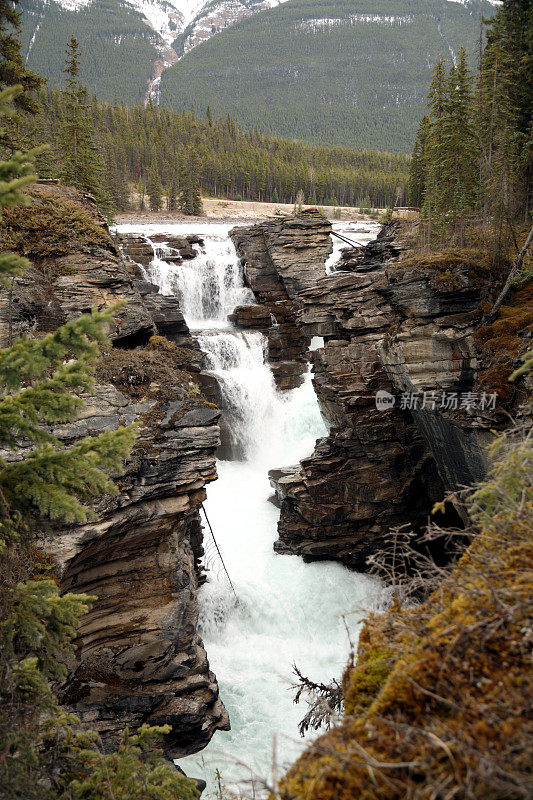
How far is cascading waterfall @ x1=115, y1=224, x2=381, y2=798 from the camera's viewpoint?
12312 millimetres

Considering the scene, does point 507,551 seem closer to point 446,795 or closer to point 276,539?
point 446,795

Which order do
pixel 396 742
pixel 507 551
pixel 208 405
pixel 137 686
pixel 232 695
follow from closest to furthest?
pixel 396 742 → pixel 507 551 → pixel 137 686 → pixel 208 405 → pixel 232 695

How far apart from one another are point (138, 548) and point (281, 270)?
25789 millimetres

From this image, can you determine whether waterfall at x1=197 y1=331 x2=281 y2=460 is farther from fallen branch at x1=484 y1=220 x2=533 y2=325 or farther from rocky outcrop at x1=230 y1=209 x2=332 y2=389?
fallen branch at x1=484 y1=220 x2=533 y2=325

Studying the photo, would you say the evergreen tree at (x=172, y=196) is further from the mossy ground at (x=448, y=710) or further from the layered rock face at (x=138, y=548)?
the mossy ground at (x=448, y=710)

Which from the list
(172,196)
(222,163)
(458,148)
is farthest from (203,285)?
(222,163)

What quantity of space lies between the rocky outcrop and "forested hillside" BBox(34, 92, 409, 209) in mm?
41981

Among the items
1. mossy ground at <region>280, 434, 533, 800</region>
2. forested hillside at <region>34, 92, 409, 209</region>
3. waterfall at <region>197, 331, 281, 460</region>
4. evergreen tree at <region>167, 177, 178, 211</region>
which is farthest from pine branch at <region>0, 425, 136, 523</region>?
forested hillside at <region>34, 92, 409, 209</region>

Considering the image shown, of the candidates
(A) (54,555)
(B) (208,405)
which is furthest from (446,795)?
(B) (208,405)

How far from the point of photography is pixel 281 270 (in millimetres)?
32875

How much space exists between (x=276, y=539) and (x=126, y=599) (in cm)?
989

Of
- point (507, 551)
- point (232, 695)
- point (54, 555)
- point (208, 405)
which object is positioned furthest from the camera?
point (232, 695)

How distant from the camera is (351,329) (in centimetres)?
1839

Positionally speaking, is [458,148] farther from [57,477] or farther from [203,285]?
[57,477]
